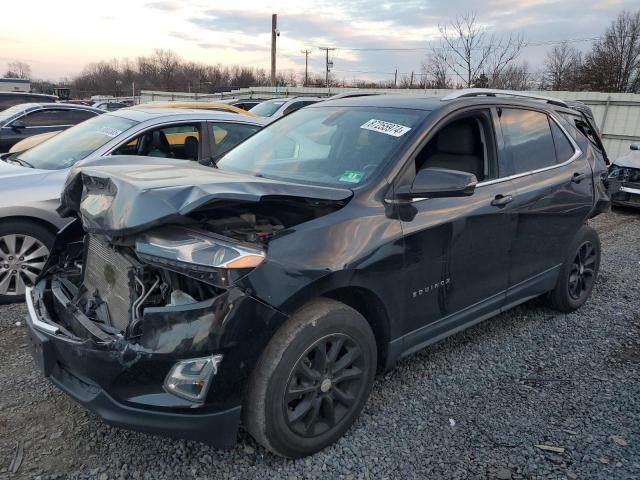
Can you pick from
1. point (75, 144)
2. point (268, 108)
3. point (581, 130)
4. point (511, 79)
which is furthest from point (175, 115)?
point (511, 79)

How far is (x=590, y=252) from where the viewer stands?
460 cm

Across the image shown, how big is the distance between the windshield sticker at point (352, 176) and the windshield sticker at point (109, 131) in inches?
118

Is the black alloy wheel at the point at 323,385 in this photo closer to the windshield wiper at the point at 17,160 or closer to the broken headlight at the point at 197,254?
the broken headlight at the point at 197,254

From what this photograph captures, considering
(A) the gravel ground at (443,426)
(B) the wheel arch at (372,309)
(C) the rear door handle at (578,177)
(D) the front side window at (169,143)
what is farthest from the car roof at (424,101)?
(D) the front side window at (169,143)

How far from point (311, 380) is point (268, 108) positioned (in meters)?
12.5

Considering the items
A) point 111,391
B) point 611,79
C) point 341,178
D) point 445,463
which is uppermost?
point 611,79

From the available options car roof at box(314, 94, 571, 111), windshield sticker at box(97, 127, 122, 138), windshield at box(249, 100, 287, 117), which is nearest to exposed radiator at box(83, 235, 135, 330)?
car roof at box(314, 94, 571, 111)

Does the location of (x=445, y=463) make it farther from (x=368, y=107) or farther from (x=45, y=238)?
(x=45, y=238)

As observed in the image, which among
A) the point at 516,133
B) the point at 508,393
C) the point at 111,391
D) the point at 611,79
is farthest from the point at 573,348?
the point at 611,79

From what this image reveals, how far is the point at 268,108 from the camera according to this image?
46.3 ft

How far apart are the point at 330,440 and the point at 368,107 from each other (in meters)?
2.15

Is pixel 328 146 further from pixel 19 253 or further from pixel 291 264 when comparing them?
pixel 19 253

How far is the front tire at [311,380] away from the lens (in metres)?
2.29

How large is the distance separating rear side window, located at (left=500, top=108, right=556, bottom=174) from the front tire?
1.86 meters
